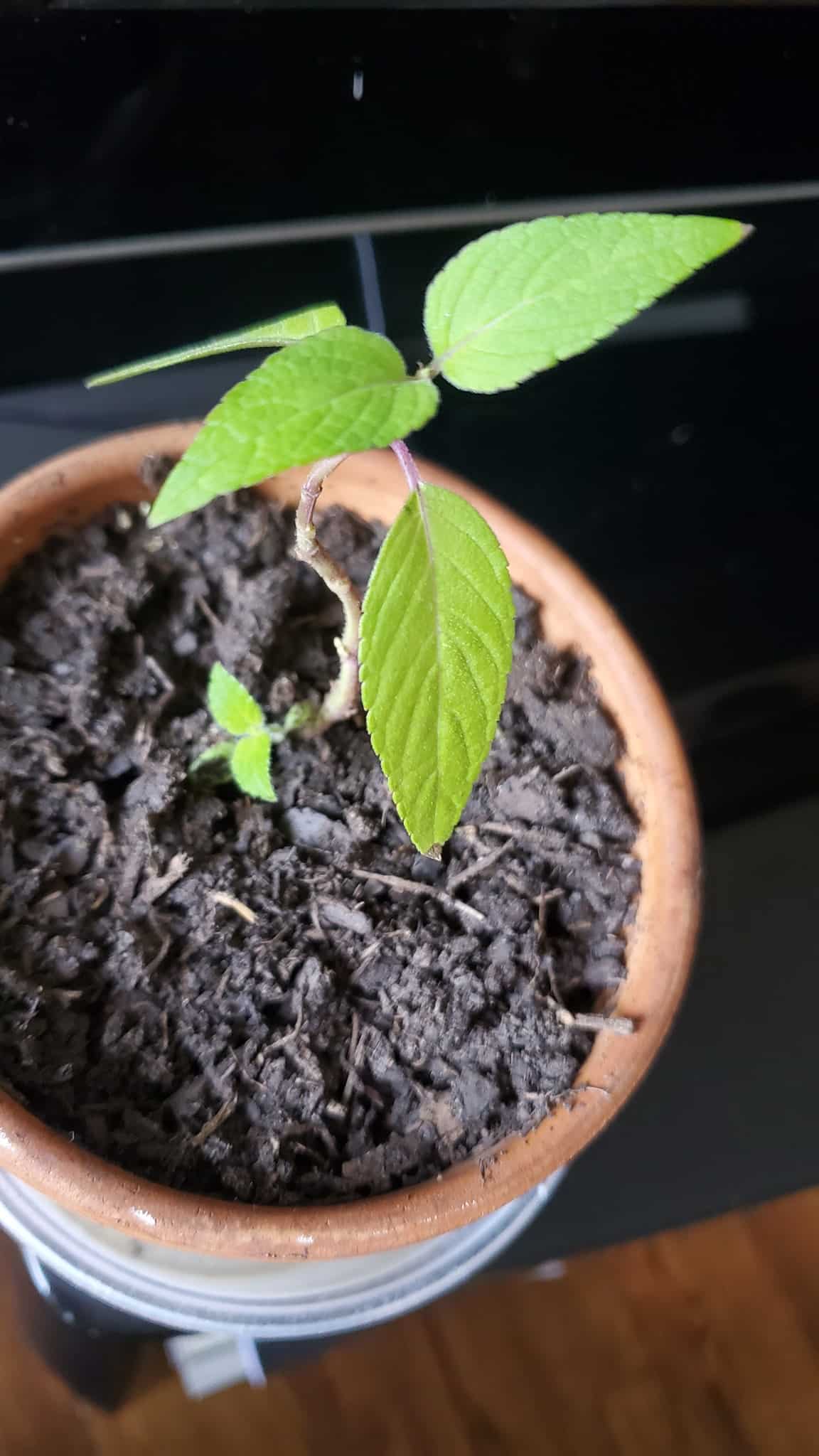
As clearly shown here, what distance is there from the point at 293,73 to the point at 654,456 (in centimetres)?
51

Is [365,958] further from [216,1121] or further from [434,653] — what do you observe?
[434,653]

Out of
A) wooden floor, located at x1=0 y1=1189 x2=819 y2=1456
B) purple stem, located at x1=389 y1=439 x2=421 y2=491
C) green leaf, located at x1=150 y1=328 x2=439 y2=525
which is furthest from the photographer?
wooden floor, located at x1=0 y1=1189 x2=819 y2=1456

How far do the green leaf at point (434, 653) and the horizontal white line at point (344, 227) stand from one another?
732 millimetres

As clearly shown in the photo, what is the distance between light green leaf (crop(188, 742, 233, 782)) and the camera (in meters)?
0.69

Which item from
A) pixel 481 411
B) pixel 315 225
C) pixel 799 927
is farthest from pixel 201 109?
pixel 799 927

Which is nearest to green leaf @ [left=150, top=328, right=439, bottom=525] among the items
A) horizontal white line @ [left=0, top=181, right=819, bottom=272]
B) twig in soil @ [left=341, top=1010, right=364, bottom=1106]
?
twig in soil @ [left=341, top=1010, right=364, bottom=1106]

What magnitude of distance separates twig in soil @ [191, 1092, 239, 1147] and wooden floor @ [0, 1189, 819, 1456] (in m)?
0.40

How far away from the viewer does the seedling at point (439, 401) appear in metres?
0.45

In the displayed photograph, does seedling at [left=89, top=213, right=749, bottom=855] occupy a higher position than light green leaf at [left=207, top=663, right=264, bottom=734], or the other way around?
seedling at [left=89, top=213, right=749, bottom=855]

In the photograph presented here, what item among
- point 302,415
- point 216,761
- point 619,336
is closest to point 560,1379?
point 216,761

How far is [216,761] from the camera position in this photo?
71 centimetres

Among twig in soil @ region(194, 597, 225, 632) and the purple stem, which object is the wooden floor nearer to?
twig in soil @ region(194, 597, 225, 632)

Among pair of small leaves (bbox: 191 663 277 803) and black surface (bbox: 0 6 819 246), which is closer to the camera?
pair of small leaves (bbox: 191 663 277 803)

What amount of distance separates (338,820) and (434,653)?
24 centimetres
